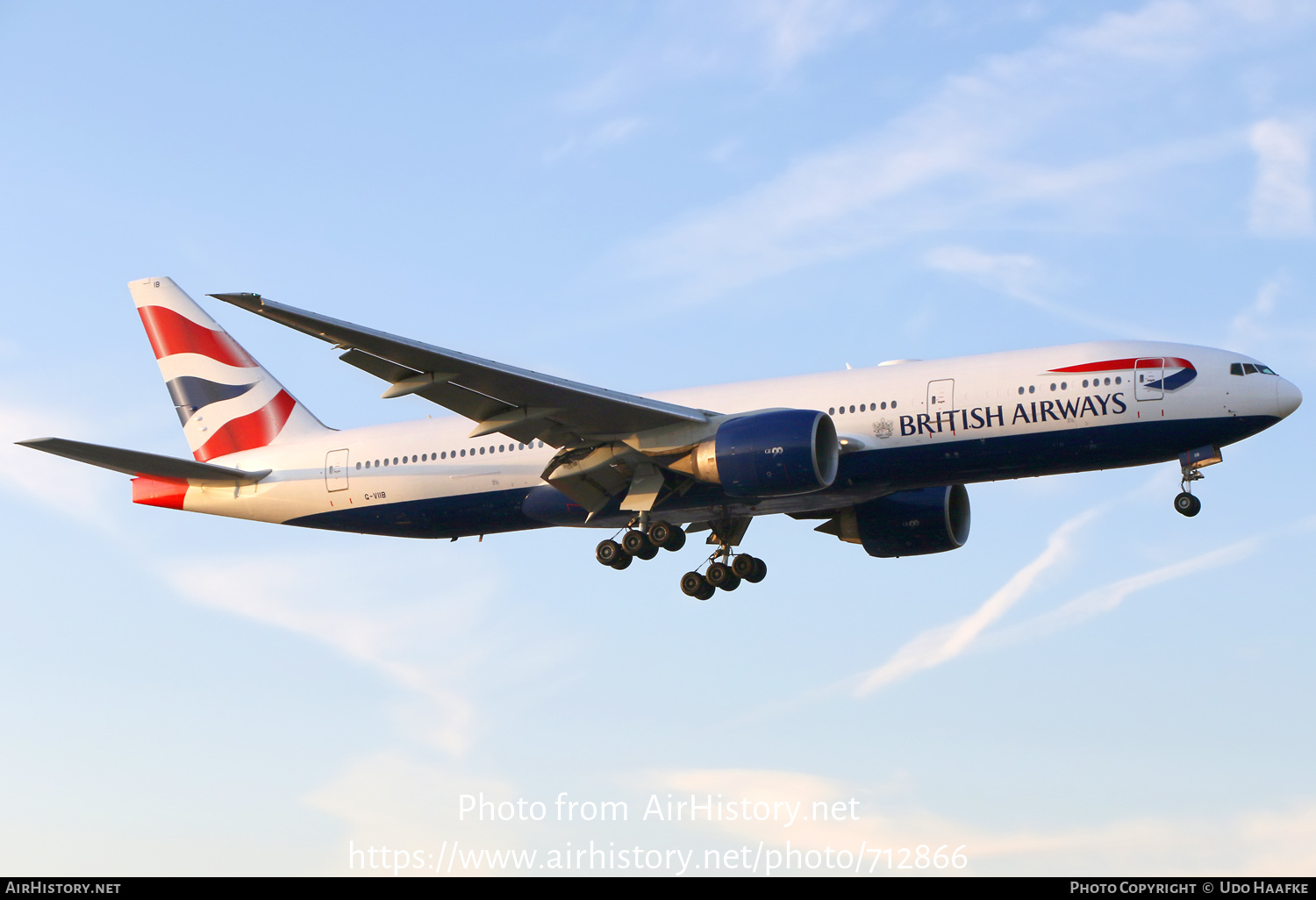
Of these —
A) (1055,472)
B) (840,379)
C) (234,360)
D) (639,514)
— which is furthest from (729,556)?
(234,360)

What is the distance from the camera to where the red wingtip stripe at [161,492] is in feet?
120

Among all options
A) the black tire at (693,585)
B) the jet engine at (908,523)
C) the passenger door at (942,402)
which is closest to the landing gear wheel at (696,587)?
the black tire at (693,585)

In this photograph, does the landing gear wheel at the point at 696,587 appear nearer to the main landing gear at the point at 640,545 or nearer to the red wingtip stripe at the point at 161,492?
the main landing gear at the point at 640,545

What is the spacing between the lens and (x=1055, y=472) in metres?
29.7

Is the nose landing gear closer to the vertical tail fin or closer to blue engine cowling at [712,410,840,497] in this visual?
blue engine cowling at [712,410,840,497]

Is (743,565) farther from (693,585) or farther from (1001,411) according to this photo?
(1001,411)

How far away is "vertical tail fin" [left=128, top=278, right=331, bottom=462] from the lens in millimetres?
37938

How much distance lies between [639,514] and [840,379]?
17.7 ft

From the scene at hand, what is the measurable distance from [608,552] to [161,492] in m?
12.0

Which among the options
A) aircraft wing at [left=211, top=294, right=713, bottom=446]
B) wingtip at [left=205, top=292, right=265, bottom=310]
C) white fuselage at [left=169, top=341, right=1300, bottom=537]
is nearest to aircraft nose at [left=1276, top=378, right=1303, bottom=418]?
white fuselage at [left=169, top=341, right=1300, bottom=537]

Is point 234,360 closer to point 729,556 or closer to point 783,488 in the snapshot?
point 729,556

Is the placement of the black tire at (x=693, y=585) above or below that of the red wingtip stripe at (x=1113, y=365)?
below

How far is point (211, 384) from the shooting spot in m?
38.9

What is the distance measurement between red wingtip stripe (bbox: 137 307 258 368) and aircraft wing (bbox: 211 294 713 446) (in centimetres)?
1190
